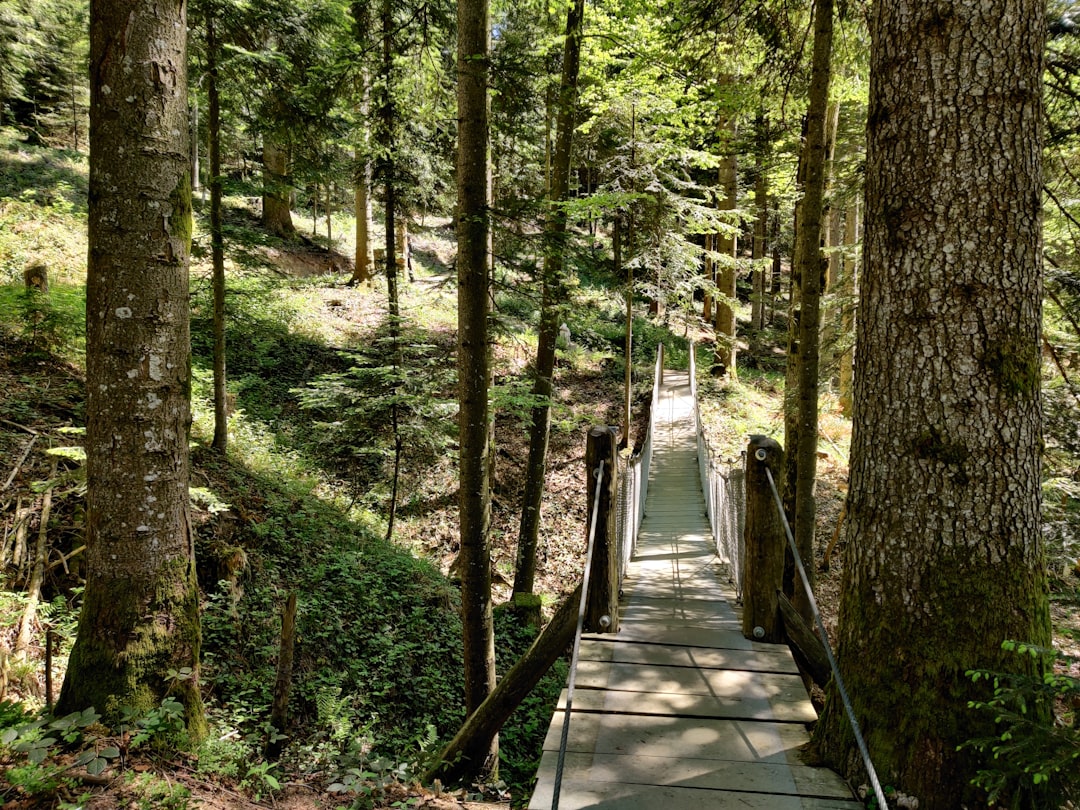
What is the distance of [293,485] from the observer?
8.36 meters

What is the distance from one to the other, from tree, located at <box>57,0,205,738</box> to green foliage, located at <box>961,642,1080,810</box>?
3.04 meters

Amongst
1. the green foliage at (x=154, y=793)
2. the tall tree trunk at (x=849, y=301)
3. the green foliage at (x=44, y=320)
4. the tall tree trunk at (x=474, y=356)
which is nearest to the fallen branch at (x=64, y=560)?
the green foliage at (x=154, y=793)

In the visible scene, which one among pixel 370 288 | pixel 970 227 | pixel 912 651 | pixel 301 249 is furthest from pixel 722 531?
pixel 301 249

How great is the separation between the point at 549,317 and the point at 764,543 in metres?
4.00

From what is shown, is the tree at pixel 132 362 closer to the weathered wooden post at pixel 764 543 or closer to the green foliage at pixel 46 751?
the green foliage at pixel 46 751

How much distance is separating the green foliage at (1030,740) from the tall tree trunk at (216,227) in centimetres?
753

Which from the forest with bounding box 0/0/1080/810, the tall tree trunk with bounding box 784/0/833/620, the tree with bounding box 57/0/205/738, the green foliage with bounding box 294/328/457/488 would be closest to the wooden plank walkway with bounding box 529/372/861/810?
the forest with bounding box 0/0/1080/810

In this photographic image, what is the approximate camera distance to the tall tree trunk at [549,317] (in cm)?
618

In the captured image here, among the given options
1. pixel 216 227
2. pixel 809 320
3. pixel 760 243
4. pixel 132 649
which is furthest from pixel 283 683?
pixel 760 243

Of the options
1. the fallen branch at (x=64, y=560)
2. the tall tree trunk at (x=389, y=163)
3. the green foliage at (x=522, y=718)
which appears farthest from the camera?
the tall tree trunk at (x=389, y=163)

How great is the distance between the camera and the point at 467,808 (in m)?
3.15

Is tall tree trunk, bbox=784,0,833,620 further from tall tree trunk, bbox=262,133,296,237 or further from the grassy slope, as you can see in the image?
tall tree trunk, bbox=262,133,296,237

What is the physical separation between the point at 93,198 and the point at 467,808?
11.4 ft

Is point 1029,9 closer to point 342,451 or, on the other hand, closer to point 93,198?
point 93,198
